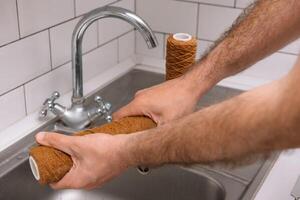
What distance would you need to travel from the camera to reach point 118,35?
3.91 ft

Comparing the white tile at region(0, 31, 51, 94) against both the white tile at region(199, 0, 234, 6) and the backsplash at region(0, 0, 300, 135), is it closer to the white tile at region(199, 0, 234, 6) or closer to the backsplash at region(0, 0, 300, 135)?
the backsplash at region(0, 0, 300, 135)

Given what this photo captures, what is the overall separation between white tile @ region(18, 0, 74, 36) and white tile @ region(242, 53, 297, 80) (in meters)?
0.45

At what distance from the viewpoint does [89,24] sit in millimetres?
908

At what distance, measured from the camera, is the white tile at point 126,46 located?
1.22 m

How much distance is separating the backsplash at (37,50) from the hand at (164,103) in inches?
8.7

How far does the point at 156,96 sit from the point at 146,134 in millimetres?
173

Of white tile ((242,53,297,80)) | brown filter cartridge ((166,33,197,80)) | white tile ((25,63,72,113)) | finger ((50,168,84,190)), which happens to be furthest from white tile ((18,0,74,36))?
white tile ((242,53,297,80))

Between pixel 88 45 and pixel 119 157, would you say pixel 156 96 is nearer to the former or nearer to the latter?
pixel 119 157

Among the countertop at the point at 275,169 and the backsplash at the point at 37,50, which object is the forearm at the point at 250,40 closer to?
the countertop at the point at 275,169

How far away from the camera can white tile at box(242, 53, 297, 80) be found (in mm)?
1118

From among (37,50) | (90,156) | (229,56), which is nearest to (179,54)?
(229,56)

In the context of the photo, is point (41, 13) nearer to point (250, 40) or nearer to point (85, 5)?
point (85, 5)

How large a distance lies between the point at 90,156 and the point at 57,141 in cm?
6

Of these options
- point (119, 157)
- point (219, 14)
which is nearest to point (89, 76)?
point (219, 14)
